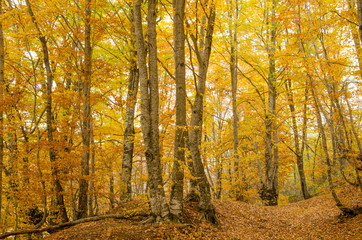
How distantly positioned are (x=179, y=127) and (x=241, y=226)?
378 centimetres

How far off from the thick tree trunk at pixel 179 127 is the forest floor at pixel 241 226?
545mm

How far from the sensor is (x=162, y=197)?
208 inches

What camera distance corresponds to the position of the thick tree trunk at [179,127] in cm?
557

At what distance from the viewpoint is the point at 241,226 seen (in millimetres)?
7066

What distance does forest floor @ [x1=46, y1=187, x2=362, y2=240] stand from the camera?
4.98 metres

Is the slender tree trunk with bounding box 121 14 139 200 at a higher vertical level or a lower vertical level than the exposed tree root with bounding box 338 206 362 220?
higher

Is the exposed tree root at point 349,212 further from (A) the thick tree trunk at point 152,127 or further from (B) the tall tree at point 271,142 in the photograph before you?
(A) the thick tree trunk at point 152,127

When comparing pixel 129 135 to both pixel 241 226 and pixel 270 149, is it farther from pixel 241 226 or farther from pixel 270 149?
pixel 270 149

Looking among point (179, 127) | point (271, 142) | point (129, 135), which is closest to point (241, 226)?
point (179, 127)

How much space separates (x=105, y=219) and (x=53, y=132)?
3769 mm

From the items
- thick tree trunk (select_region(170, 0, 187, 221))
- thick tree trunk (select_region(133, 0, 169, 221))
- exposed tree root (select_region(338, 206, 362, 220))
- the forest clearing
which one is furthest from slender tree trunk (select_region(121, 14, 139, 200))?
exposed tree root (select_region(338, 206, 362, 220))

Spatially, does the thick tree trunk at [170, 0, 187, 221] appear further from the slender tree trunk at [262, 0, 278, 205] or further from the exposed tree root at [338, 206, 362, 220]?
the slender tree trunk at [262, 0, 278, 205]

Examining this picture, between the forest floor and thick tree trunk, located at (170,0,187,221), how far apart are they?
55 centimetres

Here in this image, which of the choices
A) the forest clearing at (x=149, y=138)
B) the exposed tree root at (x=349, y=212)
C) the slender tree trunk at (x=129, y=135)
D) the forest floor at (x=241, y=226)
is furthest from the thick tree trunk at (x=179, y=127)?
the exposed tree root at (x=349, y=212)
